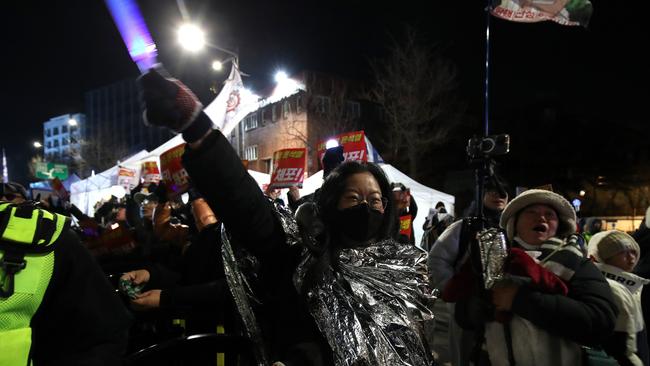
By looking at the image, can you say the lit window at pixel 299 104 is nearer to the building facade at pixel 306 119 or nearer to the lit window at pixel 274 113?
the building facade at pixel 306 119

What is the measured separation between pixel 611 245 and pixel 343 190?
281 centimetres

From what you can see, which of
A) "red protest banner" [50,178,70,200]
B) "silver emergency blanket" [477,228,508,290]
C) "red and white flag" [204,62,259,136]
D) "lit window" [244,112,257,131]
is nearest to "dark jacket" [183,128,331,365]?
"silver emergency blanket" [477,228,508,290]

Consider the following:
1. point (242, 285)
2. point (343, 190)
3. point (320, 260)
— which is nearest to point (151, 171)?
point (343, 190)

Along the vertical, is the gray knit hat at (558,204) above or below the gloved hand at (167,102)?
below

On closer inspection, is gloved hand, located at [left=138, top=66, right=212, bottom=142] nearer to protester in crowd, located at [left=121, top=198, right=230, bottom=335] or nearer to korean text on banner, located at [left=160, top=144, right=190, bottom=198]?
protester in crowd, located at [left=121, top=198, right=230, bottom=335]

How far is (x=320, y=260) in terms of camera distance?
145 centimetres

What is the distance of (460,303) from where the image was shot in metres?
2.38

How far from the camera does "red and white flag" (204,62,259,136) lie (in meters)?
9.05

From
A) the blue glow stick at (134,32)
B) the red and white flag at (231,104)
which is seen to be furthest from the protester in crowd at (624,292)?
the red and white flag at (231,104)

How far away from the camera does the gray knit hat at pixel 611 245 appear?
3.37 metres

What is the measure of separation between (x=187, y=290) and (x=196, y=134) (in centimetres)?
154

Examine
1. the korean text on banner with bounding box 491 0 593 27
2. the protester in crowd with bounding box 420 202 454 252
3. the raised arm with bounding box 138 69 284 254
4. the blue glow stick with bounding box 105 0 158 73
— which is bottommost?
the protester in crowd with bounding box 420 202 454 252

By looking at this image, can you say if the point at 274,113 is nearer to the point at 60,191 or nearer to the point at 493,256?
the point at 60,191

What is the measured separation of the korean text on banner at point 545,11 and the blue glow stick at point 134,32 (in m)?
7.69
